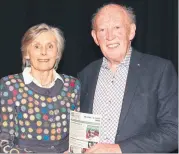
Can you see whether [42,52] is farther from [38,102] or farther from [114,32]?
[114,32]

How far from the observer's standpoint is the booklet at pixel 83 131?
2125 mm

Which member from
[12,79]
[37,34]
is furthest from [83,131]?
[37,34]

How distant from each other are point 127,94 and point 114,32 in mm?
459

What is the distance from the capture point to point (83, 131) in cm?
216

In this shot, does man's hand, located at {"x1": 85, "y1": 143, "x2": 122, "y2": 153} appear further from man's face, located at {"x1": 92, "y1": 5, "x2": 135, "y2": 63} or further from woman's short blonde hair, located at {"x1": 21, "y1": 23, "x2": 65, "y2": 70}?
woman's short blonde hair, located at {"x1": 21, "y1": 23, "x2": 65, "y2": 70}

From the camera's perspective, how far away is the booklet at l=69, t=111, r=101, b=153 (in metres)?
2.12

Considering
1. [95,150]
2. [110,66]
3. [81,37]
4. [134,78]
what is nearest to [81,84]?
[110,66]

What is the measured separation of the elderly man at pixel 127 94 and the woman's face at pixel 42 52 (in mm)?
354

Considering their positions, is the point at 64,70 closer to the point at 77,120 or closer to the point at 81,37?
the point at 81,37

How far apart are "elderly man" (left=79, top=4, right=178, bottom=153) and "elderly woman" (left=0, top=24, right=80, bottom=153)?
0.82ft

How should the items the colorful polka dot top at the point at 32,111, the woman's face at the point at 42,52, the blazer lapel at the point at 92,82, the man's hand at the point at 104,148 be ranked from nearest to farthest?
the man's hand at the point at 104,148 → the colorful polka dot top at the point at 32,111 → the woman's face at the point at 42,52 → the blazer lapel at the point at 92,82

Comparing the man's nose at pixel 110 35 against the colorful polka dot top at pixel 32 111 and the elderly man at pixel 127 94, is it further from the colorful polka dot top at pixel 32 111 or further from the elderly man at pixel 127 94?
the colorful polka dot top at pixel 32 111

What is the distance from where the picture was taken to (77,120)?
2.19 meters

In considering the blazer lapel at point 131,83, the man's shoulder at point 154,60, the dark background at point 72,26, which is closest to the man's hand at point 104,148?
the blazer lapel at point 131,83
